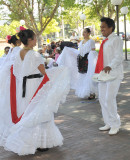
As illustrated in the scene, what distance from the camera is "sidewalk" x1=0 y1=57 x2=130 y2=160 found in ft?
15.3

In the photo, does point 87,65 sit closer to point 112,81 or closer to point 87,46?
point 87,46

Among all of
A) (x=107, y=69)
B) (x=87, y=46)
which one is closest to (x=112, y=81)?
(x=107, y=69)

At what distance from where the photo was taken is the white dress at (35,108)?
4.61 meters

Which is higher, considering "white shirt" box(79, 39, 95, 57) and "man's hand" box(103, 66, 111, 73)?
"white shirt" box(79, 39, 95, 57)

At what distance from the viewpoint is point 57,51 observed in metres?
14.4

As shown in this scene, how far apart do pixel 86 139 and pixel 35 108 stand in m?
1.25

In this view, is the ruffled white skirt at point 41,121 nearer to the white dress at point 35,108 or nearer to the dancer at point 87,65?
the white dress at point 35,108

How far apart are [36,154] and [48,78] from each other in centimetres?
121

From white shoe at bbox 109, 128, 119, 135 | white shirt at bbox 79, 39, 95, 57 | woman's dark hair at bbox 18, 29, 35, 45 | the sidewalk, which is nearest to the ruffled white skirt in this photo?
the sidewalk

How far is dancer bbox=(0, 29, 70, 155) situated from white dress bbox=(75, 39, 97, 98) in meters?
3.69

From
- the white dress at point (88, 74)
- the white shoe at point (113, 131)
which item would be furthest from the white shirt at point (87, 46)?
the white shoe at point (113, 131)

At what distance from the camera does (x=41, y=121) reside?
4598 mm

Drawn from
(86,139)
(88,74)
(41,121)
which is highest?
(88,74)

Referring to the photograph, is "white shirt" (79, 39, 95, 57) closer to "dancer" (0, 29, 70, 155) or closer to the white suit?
the white suit
